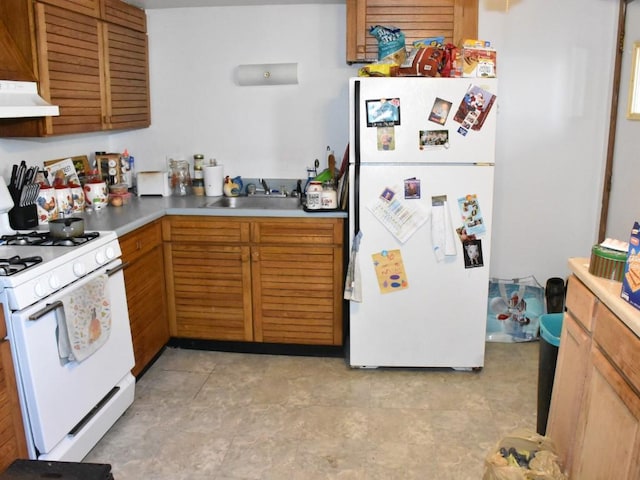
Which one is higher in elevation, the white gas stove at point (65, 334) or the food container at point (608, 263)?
the food container at point (608, 263)

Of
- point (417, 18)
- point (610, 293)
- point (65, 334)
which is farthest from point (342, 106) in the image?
point (610, 293)

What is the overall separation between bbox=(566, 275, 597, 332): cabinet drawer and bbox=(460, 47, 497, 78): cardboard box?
1.24 metres

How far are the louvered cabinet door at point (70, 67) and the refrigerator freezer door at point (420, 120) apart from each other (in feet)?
4.61

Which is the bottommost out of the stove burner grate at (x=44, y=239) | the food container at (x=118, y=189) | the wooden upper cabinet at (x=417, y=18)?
the stove burner grate at (x=44, y=239)

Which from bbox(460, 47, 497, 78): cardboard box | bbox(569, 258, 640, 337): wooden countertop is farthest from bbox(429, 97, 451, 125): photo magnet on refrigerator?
bbox(569, 258, 640, 337): wooden countertop

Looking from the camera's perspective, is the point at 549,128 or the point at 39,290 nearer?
the point at 39,290

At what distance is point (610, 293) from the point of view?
1.77 meters

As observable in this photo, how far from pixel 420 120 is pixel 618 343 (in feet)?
5.19

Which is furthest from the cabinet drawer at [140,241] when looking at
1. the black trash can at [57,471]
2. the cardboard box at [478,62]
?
the cardboard box at [478,62]

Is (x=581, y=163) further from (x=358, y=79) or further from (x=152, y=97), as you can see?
(x=152, y=97)

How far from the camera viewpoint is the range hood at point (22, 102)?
2422 mm

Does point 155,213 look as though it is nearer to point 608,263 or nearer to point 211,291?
point 211,291

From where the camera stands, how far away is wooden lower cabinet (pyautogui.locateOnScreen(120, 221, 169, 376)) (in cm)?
300

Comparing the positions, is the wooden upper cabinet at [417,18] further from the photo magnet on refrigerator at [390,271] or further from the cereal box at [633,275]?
the cereal box at [633,275]
